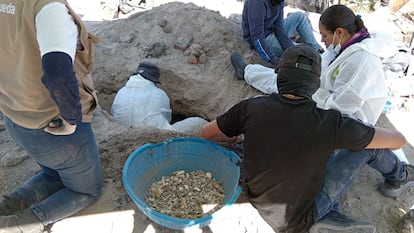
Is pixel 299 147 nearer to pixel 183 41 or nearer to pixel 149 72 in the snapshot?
pixel 149 72

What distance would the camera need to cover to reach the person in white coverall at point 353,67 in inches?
98.6

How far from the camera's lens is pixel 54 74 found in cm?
145

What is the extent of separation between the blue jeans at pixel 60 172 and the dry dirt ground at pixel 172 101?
0.15 metres

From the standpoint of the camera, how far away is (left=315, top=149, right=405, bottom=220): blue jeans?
205cm

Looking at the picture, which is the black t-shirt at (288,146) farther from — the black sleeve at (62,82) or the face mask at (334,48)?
the face mask at (334,48)

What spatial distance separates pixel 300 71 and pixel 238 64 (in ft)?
7.81

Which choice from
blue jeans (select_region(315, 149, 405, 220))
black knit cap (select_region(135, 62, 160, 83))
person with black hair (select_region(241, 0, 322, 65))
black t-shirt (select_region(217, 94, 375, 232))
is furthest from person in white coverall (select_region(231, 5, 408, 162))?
black knit cap (select_region(135, 62, 160, 83))

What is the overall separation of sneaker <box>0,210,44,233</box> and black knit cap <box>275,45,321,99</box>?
1.54 m

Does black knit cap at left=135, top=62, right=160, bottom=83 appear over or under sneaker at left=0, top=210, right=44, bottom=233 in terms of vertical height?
over

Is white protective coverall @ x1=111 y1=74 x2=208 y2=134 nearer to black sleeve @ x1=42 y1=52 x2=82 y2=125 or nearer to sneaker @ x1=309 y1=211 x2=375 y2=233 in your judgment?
sneaker @ x1=309 y1=211 x2=375 y2=233

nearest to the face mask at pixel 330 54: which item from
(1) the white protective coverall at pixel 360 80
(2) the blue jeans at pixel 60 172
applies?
(1) the white protective coverall at pixel 360 80

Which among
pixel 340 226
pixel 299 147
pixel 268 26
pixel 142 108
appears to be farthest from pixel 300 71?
pixel 268 26

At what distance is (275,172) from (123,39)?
3.40m

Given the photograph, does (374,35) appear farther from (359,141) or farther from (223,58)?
(223,58)
